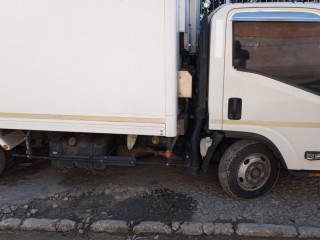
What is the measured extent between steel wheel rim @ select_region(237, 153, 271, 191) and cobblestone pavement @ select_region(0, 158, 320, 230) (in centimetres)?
23

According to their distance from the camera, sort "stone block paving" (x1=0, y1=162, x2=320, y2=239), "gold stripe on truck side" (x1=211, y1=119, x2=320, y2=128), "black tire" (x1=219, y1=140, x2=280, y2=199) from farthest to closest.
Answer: "black tire" (x1=219, y1=140, x2=280, y2=199) → "gold stripe on truck side" (x1=211, y1=119, x2=320, y2=128) → "stone block paving" (x1=0, y1=162, x2=320, y2=239)

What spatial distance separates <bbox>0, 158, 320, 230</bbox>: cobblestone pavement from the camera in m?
3.78

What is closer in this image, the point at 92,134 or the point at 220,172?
the point at 220,172

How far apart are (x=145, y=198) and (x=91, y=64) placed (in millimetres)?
1764

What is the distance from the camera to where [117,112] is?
149 inches

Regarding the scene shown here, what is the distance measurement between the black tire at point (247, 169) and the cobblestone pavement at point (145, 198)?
169 millimetres

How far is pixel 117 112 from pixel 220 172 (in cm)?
142

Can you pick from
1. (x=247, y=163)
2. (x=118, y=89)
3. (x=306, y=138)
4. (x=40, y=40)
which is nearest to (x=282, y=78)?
(x=306, y=138)

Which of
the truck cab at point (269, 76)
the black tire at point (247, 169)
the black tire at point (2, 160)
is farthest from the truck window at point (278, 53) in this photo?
the black tire at point (2, 160)

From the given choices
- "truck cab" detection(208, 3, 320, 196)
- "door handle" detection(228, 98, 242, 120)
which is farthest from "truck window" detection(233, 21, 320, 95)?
"door handle" detection(228, 98, 242, 120)

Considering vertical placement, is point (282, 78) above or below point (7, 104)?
above

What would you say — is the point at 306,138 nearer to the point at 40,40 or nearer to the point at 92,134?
the point at 92,134

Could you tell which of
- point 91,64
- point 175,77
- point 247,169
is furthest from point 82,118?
point 247,169

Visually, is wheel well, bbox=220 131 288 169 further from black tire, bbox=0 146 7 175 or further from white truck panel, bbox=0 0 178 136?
black tire, bbox=0 146 7 175
